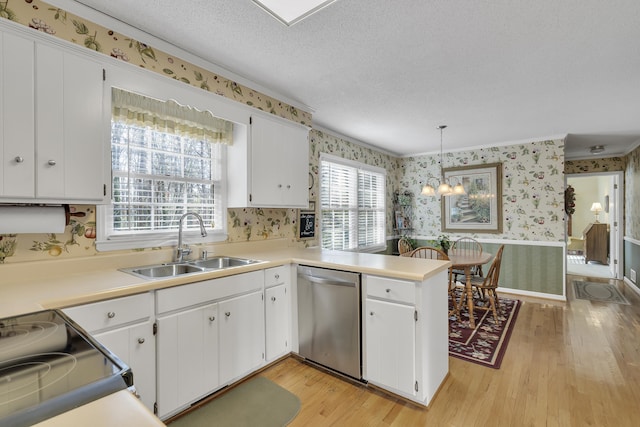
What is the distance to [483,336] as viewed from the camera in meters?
3.11

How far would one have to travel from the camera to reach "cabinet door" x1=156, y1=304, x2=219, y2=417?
5.74ft

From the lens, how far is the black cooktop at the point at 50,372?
1.96 feet

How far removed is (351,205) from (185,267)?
2.78 metres

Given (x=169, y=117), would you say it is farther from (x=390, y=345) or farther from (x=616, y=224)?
(x=616, y=224)

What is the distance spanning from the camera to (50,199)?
5.29ft

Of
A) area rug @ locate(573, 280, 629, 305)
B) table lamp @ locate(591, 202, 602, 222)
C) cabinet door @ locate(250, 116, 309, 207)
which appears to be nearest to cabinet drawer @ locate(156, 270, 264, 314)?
cabinet door @ locate(250, 116, 309, 207)

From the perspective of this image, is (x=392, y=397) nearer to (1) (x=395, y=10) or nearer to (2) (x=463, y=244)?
(1) (x=395, y=10)

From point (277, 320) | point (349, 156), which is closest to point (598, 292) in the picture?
point (349, 156)

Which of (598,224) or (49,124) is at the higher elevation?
(49,124)

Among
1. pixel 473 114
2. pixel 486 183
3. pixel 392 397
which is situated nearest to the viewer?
pixel 392 397

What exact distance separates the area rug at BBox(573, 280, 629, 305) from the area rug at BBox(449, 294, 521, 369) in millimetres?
1489

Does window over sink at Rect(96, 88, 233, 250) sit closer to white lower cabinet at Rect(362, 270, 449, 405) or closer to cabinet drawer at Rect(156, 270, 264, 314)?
cabinet drawer at Rect(156, 270, 264, 314)

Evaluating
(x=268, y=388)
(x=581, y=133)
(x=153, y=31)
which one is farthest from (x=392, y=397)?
(x=581, y=133)

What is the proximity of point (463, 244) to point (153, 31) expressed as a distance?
201 inches
